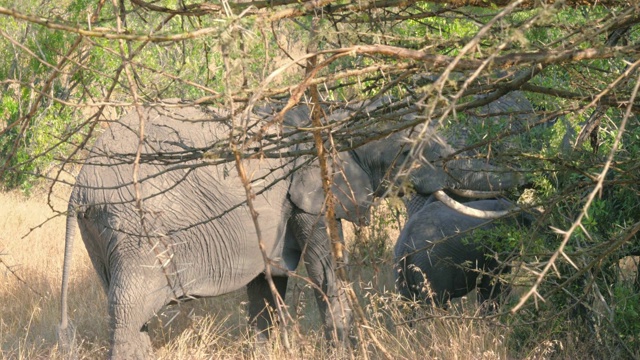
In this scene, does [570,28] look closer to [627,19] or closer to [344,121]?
[627,19]

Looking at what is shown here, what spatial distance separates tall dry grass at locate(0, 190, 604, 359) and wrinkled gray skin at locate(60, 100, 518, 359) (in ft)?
0.68

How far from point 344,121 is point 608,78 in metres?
1.10

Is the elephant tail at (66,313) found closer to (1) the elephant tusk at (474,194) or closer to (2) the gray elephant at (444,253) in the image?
(2) the gray elephant at (444,253)

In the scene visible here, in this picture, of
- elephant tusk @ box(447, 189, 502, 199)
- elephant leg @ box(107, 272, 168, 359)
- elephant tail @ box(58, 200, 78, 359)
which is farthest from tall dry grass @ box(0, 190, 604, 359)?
elephant tusk @ box(447, 189, 502, 199)

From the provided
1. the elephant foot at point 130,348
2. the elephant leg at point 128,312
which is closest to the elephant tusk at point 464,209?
the elephant leg at point 128,312

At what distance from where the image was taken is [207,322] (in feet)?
20.1

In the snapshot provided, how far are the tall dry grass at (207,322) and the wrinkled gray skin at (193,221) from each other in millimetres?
208

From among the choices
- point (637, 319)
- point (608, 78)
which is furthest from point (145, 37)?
point (637, 319)

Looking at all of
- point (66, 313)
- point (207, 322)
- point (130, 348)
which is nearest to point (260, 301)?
point (207, 322)

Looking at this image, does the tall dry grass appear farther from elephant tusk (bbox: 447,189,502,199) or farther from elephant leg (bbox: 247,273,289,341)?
elephant tusk (bbox: 447,189,502,199)

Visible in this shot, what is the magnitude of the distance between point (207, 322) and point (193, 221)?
3.23 ft

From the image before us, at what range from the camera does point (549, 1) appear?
2.55 meters

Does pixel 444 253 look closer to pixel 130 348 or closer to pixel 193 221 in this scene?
pixel 193 221

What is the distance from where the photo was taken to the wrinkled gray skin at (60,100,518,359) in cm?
512
